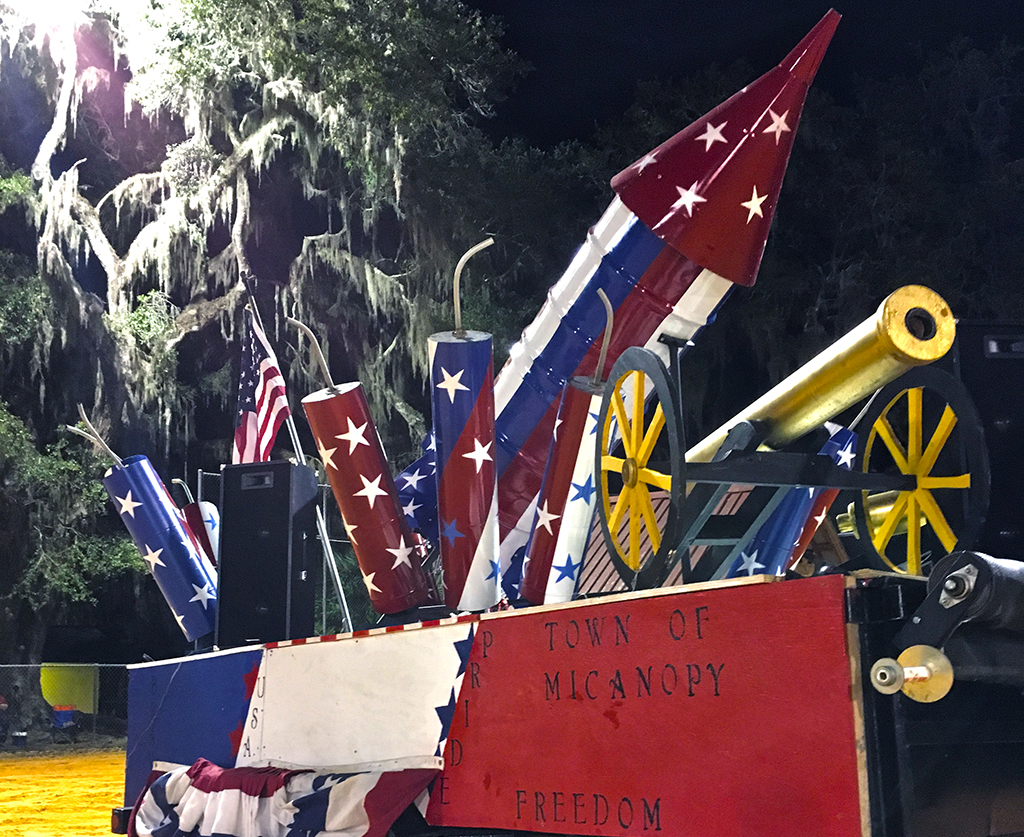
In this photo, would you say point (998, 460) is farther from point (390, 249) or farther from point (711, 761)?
point (390, 249)

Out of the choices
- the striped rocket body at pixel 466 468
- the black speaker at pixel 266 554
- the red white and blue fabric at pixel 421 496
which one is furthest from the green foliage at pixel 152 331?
the striped rocket body at pixel 466 468

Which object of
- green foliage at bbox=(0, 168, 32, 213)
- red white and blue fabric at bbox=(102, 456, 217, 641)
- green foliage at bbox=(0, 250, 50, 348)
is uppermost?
green foliage at bbox=(0, 168, 32, 213)

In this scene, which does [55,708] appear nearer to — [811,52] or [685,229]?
[685,229]

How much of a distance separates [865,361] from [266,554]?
11.4ft

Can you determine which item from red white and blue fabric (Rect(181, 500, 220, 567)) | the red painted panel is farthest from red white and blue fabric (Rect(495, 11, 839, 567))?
red white and blue fabric (Rect(181, 500, 220, 567))

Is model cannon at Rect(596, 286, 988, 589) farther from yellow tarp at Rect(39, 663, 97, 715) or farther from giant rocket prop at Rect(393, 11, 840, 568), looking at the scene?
yellow tarp at Rect(39, 663, 97, 715)

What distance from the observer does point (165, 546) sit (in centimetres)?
665

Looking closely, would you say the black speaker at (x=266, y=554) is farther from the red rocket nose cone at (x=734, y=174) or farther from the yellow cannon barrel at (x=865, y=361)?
the yellow cannon barrel at (x=865, y=361)

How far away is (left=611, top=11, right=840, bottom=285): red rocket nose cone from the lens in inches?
190

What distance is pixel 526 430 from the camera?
554cm

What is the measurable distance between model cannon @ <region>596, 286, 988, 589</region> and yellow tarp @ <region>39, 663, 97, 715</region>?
12807mm

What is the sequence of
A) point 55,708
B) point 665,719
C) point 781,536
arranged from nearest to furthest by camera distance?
1. point 665,719
2. point 781,536
3. point 55,708

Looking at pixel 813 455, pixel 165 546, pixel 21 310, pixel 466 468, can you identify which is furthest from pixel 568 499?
pixel 21 310

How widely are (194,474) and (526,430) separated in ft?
42.8
